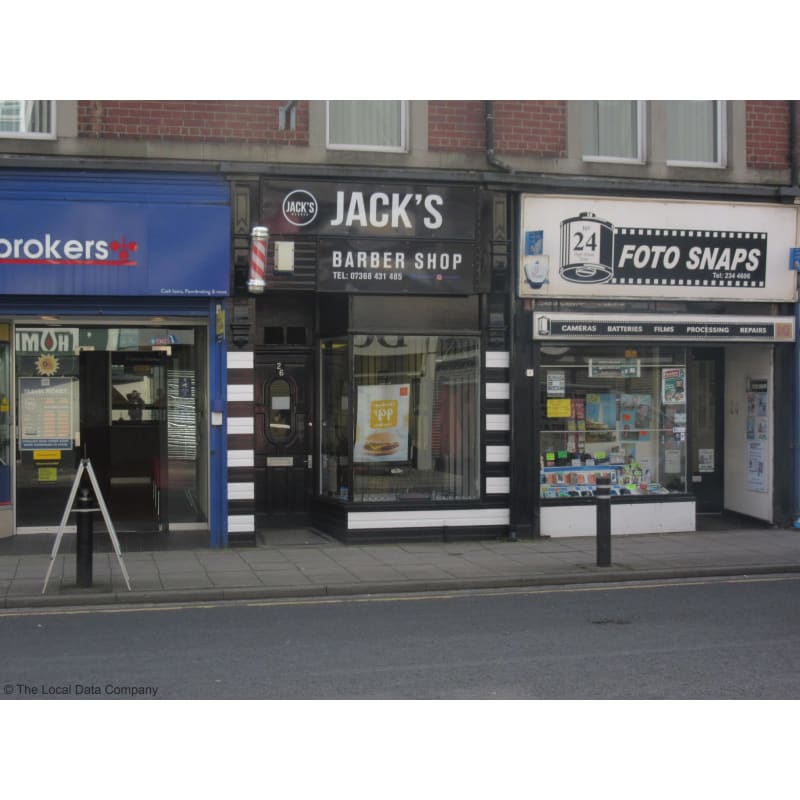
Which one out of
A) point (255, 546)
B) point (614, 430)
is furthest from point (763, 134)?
point (255, 546)

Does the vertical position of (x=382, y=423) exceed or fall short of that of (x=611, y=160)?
it falls short

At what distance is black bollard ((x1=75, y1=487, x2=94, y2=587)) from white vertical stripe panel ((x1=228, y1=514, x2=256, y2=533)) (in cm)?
292

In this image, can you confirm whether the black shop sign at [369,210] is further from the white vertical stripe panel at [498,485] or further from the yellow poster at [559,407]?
the white vertical stripe panel at [498,485]

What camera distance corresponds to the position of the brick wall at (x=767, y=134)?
14406mm

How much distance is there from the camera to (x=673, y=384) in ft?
47.2

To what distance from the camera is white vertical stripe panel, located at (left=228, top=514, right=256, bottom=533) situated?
1278 centimetres

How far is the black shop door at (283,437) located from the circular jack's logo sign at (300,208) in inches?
87.6

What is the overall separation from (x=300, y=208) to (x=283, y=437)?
343cm

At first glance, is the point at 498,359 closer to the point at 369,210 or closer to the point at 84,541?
the point at 369,210

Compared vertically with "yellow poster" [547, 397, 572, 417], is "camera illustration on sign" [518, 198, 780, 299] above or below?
above

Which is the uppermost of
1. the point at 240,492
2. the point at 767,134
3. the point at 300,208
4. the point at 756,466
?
the point at 767,134

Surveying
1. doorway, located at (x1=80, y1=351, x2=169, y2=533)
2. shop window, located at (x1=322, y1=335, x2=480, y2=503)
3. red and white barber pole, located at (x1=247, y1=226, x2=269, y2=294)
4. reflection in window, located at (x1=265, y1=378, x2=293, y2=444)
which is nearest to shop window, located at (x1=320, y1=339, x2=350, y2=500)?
shop window, located at (x1=322, y1=335, x2=480, y2=503)

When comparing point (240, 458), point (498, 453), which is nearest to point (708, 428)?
point (498, 453)

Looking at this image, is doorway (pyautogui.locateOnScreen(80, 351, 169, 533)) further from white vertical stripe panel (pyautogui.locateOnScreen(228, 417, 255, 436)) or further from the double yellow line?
the double yellow line
